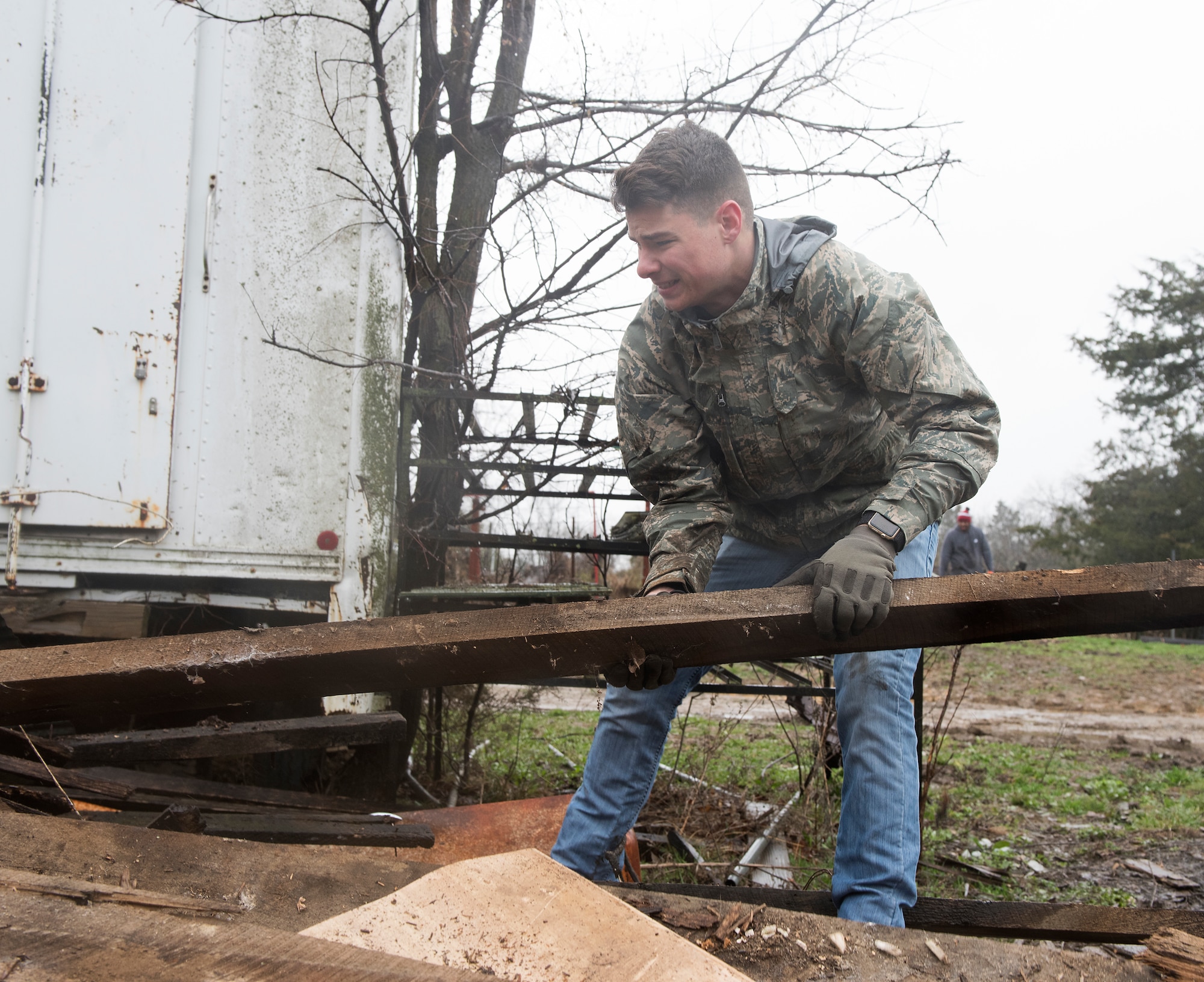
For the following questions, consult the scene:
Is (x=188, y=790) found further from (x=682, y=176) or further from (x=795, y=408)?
(x=682, y=176)

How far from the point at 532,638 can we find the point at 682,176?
1.19m

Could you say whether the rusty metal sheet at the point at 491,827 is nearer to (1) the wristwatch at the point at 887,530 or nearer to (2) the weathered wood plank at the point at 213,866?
(2) the weathered wood plank at the point at 213,866

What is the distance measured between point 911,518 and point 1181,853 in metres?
2.91

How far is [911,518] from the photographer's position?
1.82 m

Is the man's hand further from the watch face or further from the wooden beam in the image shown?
the watch face

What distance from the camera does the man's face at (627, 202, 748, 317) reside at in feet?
6.98

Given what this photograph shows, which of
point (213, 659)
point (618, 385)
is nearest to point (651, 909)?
point (213, 659)

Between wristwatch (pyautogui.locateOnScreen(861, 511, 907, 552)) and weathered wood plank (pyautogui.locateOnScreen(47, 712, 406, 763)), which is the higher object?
wristwatch (pyautogui.locateOnScreen(861, 511, 907, 552))

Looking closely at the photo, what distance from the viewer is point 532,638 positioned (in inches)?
59.7

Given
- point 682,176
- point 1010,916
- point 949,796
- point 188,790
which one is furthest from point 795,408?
point 949,796

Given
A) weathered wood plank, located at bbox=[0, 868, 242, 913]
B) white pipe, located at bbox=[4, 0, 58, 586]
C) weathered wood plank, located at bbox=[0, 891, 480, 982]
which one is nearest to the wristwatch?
weathered wood plank, located at bbox=[0, 891, 480, 982]

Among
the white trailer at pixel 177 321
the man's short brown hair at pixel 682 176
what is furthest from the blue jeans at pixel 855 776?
the white trailer at pixel 177 321

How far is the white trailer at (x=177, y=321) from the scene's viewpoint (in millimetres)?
3117

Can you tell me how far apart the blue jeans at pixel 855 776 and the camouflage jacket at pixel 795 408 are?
0.19 meters
